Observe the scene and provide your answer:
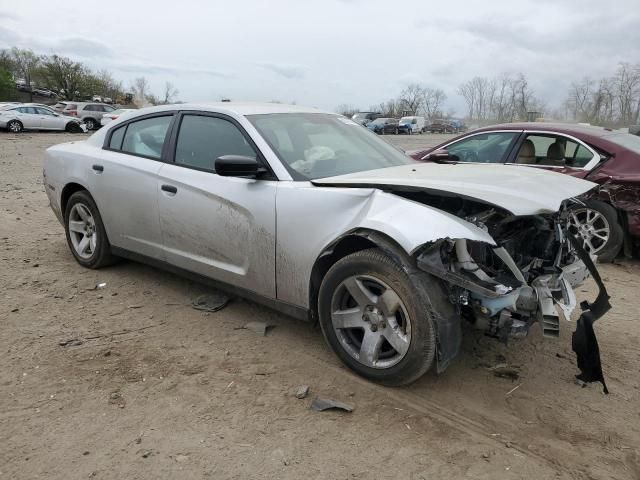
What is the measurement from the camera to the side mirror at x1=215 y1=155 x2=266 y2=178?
3393mm

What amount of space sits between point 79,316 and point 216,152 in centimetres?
168

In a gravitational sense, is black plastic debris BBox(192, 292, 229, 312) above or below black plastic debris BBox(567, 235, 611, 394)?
below

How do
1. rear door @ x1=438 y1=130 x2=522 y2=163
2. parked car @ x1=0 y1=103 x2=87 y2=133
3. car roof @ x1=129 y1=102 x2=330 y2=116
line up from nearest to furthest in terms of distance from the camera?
car roof @ x1=129 y1=102 x2=330 y2=116, rear door @ x1=438 y1=130 x2=522 y2=163, parked car @ x1=0 y1=103 x2=87 y2=133

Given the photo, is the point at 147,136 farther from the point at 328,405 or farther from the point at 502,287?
the point at 502,287

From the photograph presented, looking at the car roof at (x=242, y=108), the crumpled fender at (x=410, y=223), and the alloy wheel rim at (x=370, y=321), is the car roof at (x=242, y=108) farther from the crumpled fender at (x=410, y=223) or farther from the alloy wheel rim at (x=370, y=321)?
the alloy wheel rim at (x=370, y=321)

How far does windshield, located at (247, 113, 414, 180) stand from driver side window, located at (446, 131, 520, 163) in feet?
8.06

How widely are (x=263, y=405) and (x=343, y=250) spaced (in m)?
1.03

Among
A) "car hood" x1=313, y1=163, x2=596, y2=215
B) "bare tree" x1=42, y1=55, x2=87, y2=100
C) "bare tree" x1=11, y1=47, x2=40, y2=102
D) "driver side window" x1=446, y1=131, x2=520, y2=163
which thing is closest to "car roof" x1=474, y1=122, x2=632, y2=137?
"driver side window" x1=446, y1=131, x2=520, y2=163

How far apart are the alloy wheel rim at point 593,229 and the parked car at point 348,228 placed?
2.59m

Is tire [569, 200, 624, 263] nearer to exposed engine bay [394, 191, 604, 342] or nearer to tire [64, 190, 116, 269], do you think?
exposed engine bay [394, 191, 604, 342]

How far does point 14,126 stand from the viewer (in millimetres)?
25062

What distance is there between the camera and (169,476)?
96.0 inches

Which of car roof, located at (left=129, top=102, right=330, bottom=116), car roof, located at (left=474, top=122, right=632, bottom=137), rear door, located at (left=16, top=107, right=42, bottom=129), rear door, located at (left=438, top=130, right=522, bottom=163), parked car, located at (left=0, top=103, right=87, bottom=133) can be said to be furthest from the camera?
rear door, located at (left=16, top=107, right=42, bottom=129)

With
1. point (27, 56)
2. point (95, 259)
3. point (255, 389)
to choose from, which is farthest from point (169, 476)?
point (27, 56)
